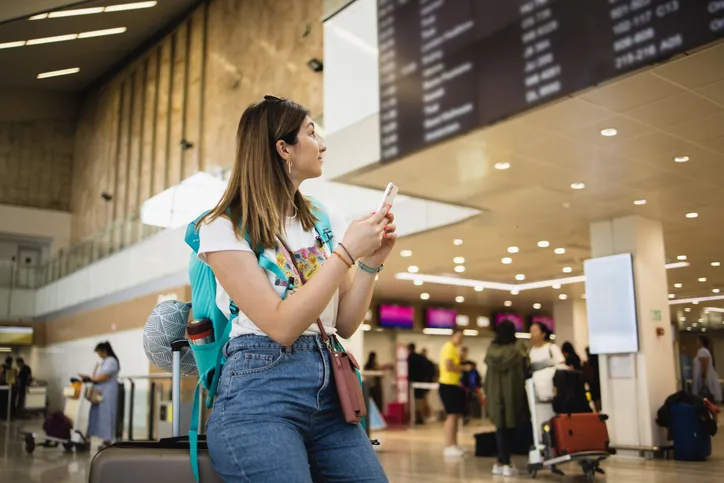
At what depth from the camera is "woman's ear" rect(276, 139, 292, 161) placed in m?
1.46

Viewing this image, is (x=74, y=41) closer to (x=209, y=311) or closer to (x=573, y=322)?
(x=209, y=311)

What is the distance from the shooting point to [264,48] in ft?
45.2

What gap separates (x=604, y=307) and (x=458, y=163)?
158 inches

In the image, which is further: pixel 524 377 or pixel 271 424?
pixel 524 377

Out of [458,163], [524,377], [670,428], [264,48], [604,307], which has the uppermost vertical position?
[264,48]

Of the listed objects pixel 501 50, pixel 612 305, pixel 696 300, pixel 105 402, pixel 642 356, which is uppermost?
pixel 501 50

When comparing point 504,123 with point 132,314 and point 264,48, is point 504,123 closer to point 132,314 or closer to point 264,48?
point 264,48

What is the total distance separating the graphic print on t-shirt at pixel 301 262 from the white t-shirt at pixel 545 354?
7.08 m

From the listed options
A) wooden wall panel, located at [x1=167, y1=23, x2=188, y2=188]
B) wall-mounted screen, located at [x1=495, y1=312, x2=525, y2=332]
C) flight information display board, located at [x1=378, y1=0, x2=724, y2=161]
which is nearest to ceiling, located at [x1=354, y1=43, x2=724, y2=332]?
flight information display board, located at [x1=378, y1=0, x2=724, y2=161]

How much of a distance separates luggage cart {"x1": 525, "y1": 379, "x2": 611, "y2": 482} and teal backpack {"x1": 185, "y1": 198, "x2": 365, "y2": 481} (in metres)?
6.25

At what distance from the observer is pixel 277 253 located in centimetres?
137

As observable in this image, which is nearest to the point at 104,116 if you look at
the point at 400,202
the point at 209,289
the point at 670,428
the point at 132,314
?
the point at 132,314

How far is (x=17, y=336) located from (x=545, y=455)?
12340 millimetres

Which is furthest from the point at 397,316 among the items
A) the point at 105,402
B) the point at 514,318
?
the point at 105,402
